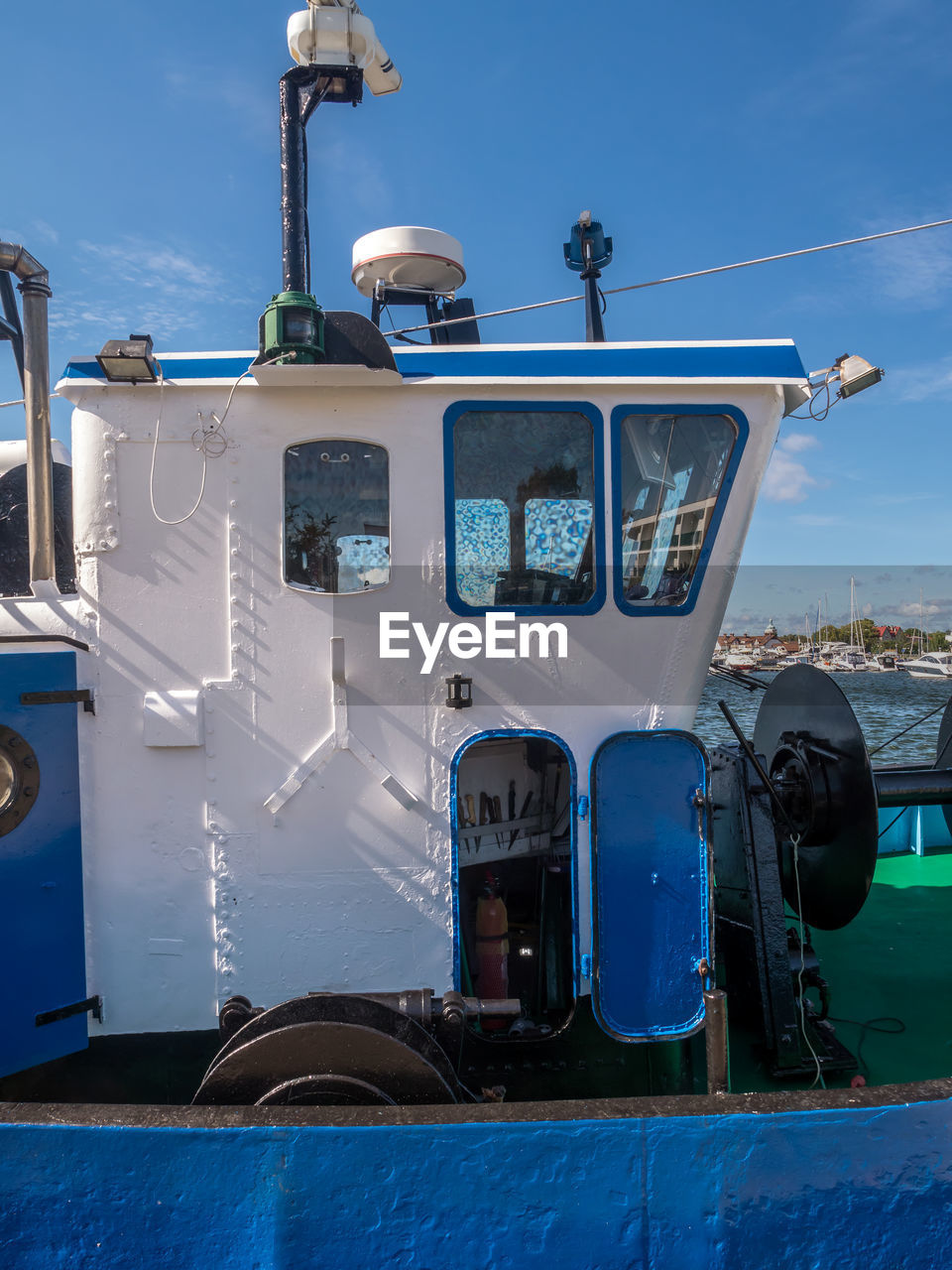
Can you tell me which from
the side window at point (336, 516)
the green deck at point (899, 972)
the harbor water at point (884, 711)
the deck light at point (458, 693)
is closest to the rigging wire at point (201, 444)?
the side window at point (336, 516)

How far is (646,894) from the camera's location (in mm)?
3314

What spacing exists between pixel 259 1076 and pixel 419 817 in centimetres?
104

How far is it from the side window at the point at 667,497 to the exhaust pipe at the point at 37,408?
2.31 meters

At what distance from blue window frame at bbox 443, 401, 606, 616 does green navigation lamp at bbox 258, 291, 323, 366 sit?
58 centimetres

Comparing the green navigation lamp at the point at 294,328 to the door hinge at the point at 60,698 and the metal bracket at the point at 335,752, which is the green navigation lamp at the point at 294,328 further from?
the door hinge at the point at 60,698

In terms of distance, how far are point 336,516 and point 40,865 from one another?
171 cm

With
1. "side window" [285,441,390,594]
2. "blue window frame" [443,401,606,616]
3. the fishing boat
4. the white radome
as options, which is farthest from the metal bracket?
the white radome

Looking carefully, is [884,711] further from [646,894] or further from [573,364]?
[573,364]

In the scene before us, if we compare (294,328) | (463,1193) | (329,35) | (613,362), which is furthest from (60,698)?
(329,35)

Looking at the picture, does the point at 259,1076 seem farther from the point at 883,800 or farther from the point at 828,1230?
the point at 883,800

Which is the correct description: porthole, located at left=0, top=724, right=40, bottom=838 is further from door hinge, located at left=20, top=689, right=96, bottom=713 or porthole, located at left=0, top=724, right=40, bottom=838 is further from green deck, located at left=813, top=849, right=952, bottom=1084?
green deck, located at left=813, top=849, right=952, bottom=1084

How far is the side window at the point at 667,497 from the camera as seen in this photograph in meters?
3.45

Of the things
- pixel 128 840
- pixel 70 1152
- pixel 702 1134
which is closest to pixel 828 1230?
pixel 702 1134

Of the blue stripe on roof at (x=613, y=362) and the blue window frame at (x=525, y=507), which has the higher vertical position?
the blue stripe on roof at (x=613, y=362)
